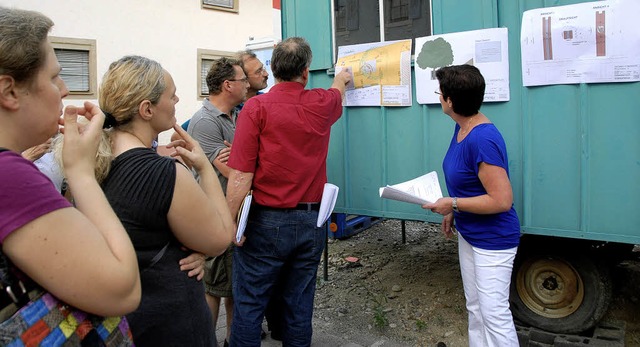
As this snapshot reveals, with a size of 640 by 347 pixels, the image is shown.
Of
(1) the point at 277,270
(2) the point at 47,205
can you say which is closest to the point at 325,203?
(1) the point at 277,270

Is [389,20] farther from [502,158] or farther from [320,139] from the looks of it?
[502,158]

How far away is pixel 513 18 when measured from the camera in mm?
3104

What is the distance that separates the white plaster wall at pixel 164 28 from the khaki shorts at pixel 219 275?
9208 millimetres

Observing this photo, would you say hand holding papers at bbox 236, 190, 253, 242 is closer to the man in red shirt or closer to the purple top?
the man in red shirt

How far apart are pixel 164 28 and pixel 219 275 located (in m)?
11.0

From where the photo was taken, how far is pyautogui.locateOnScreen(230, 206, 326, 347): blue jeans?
9.13 feet

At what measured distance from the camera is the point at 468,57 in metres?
3.23

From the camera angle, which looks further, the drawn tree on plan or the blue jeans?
the drawn tree on plan

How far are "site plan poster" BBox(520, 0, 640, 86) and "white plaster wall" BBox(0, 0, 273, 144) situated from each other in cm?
1038

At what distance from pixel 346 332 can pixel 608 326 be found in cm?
194

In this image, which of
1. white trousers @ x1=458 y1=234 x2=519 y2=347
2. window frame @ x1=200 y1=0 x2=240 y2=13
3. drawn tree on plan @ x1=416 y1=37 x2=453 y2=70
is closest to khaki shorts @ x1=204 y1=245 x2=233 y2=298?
white trousers @ x1=458 y1=234 x2=519 y2=347

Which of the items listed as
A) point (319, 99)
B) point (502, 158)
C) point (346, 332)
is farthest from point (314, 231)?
point (346, 332)

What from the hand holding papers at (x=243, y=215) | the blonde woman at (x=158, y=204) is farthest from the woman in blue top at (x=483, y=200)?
the blonde woman at (x=158, y=204)

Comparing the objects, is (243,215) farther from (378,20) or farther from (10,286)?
(378,20)
